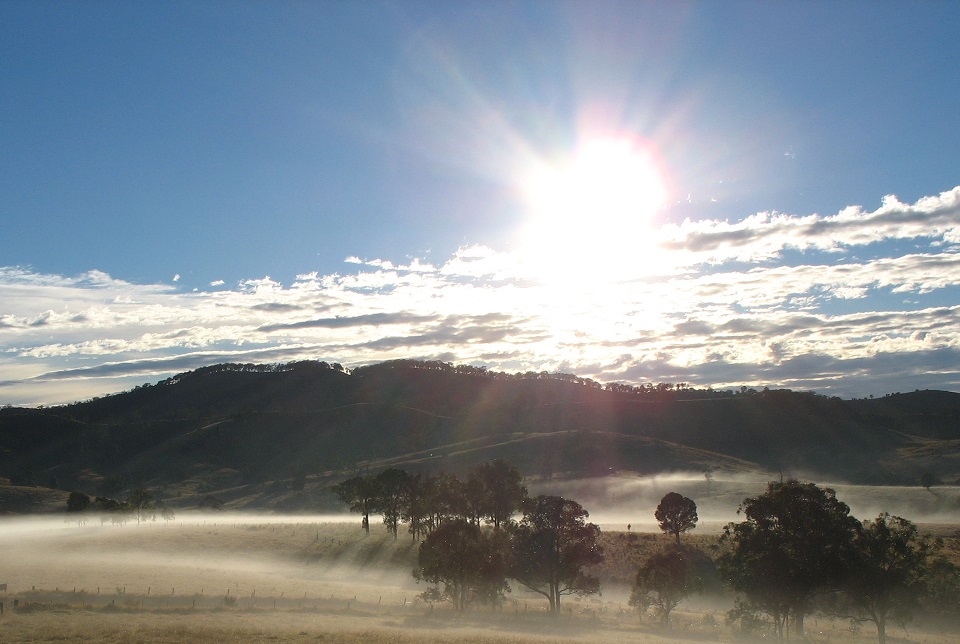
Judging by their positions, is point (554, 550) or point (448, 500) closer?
point (554, 550)

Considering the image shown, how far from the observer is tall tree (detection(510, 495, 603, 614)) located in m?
54.7

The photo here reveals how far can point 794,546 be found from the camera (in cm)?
3884

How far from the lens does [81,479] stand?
196750mm

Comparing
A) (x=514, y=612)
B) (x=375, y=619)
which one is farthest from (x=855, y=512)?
(x=375, y=619)

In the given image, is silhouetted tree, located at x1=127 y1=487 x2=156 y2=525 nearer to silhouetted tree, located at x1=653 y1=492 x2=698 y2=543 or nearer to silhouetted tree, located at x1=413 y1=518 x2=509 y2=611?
silhouetted tree, located at x1=413 y1=518 x2=509 y2=611

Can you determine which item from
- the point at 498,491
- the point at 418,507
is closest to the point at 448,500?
the point at 498,491

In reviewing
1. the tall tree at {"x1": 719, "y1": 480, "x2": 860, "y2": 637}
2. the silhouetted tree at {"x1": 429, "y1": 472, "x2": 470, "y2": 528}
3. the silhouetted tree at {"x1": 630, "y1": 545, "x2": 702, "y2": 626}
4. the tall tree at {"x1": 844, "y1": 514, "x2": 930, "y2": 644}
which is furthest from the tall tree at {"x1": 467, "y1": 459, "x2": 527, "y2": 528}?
the tall tree at {"x1": 844, "y1": 514, "x2": 930, "y2": 644}

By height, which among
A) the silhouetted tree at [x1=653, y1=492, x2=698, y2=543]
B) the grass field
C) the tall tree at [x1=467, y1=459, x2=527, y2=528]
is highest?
the tall tree at [x1=467, y1=459, x2=527, y2=528]

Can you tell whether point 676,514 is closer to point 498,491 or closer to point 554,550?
point 498,491

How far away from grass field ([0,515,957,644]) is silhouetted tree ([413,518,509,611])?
1.75 metres

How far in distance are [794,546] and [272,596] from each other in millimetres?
33206

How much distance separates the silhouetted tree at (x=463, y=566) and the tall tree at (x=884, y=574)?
23.4m

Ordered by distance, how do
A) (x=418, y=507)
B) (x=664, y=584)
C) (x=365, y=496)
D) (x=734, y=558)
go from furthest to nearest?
1. (x=365, y=496)
2. (x=418, y=507)
3. (x=664, y=584)
4. (x=734, y=558)

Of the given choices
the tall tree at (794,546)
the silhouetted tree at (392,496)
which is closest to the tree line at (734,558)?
the tall tree at (794,546)
